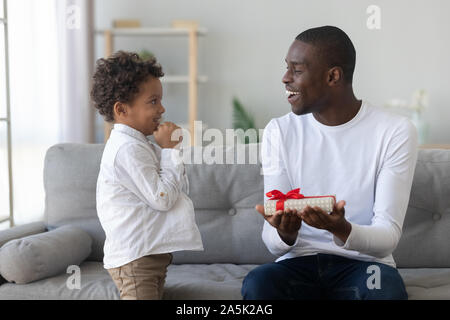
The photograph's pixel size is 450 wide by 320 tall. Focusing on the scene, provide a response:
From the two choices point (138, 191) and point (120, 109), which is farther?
point (120, 109)

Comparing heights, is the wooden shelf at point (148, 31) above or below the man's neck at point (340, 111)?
above

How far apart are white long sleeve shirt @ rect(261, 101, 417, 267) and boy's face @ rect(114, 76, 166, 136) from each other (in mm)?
349

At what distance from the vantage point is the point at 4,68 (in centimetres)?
276

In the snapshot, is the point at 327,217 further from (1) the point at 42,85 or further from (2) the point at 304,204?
(1) the point at 42,85

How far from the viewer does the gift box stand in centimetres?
127

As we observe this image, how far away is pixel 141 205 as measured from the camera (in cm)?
148

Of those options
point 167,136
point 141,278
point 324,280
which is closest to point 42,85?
point 167,136

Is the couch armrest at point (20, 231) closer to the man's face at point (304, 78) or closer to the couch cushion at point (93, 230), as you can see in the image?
the couch cushion at point (93, 230)

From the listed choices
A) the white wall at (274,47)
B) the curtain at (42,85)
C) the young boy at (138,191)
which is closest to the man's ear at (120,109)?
the young boy at (138,191)

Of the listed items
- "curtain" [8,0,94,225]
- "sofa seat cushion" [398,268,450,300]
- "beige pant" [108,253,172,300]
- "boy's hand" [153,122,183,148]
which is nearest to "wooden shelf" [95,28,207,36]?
"curtain" [8,0,94,225]

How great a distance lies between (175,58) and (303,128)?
2.82 metres

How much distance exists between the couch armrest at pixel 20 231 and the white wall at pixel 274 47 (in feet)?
7.96

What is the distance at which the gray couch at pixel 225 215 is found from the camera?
188 centimetres

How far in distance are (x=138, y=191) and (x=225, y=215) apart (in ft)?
1.90
